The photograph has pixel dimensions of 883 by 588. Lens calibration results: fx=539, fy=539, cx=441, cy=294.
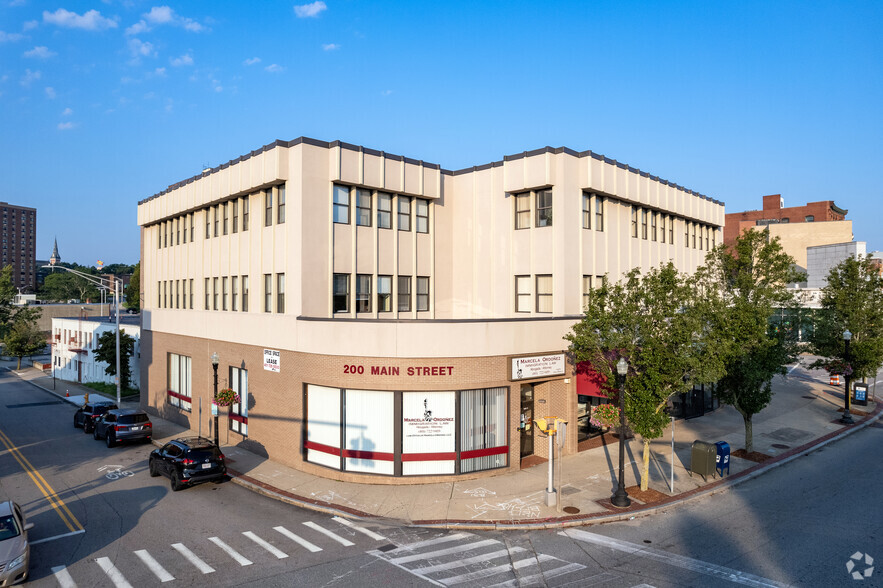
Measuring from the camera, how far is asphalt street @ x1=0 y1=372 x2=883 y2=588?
469 inches

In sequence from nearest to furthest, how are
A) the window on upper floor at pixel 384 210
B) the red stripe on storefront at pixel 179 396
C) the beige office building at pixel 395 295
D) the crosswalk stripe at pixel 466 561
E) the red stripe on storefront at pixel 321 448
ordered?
the crosswalk stripe at pixel 466 561 → the beige office building at pixel 395 295 → the red stripe on storefront at pixel 321 448 → the window on upper floor at pixel 384 210 → the red stripe on storefront at pixel 179 396

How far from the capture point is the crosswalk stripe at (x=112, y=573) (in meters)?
11.7

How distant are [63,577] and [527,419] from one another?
15.7 m

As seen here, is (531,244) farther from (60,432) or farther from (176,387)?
(60,432)

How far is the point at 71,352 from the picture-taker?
62031 mm

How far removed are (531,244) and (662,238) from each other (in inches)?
427

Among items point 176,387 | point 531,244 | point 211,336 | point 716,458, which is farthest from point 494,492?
point 176,387

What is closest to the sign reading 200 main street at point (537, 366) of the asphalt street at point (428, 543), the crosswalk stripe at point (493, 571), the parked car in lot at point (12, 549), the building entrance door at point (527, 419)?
the building entrance door at point (527, 419)

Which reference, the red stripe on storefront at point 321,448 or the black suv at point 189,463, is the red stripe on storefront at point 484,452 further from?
the black suv at point 189,463

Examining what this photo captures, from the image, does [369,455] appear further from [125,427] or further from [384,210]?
[125,427]

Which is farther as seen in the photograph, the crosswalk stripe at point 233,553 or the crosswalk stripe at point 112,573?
the crosswalk stripe at point 233,553

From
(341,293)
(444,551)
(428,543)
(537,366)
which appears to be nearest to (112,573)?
(428,543)

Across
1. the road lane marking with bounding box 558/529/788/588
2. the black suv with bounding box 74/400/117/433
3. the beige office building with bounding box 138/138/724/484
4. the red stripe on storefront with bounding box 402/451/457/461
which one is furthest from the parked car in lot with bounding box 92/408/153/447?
the road lane marking with bounding box 558/529/788/588

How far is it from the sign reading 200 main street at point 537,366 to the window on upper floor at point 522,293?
157 inches
